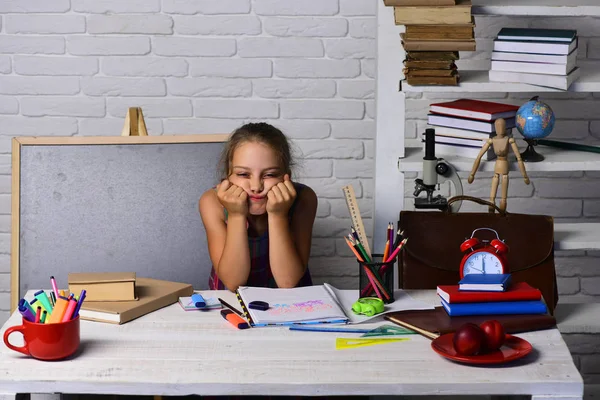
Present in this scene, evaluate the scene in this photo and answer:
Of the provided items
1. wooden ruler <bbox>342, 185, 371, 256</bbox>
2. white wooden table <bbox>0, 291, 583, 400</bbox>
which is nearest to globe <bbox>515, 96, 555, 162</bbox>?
wooden ruler <bbox>342, 185, 371, 256</bbox>

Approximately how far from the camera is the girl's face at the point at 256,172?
1.98 meters

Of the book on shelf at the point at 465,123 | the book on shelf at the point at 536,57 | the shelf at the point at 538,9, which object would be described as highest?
the shelf at the point at 538,9

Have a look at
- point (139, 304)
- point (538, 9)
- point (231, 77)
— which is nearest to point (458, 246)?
point (538, 9)

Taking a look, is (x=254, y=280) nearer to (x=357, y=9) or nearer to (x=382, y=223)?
(x=382, y=223)

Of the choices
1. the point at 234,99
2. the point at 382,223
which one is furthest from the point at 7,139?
the point at 382,223

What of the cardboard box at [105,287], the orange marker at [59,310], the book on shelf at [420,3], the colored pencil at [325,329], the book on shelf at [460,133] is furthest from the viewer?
the book on shelf at [460,133]

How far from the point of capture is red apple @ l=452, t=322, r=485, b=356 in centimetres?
147

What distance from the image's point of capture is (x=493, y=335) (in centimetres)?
151

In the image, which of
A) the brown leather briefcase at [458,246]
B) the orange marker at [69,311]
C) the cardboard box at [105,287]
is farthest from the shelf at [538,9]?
the orange marker at [69,311]

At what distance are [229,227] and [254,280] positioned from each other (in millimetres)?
199

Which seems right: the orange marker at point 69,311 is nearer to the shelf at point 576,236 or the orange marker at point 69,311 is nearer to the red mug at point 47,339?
the red mug at point 47,339

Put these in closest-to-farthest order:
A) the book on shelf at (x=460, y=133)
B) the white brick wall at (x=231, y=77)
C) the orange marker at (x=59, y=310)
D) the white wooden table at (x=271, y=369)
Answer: the white wooden table at (x=271, y=369) < the orange marker at (x=59, y=310) < the book on shelf at (x=460, y=133) < the white brick wall at (x=231, y=77)

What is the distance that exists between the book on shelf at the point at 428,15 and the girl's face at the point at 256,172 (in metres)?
0.47

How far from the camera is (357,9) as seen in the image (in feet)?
8.94
